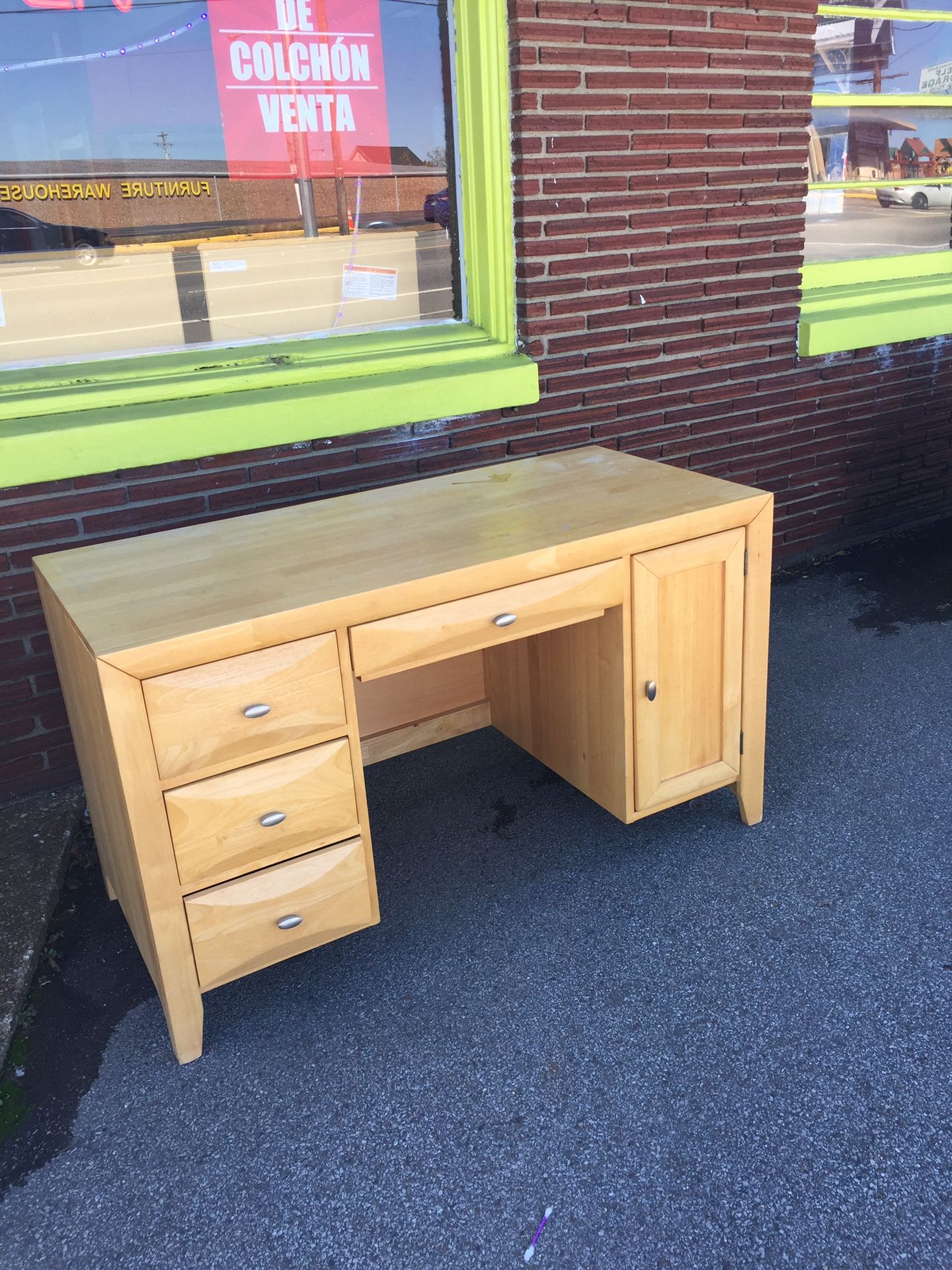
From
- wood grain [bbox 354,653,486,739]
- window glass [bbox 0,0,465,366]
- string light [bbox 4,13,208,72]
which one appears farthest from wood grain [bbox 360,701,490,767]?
string light [bbox 4,13,208,72]

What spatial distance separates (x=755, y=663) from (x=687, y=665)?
0.21 m

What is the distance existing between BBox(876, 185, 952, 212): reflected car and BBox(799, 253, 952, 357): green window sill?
226mm

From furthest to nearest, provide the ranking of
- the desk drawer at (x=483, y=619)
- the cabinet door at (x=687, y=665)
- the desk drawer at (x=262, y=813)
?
the cabinet door at (x=687, y=665)
the desk drawer at (x=483, y=619)
the desk drawer at (x=262, y=813)

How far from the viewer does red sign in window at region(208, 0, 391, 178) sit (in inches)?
108

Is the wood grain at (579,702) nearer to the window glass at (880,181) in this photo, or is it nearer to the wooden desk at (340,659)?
the wooden desk at (340,659)

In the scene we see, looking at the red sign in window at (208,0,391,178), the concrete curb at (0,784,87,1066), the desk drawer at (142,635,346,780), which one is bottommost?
the concrete curb at (0,784,87,1066)

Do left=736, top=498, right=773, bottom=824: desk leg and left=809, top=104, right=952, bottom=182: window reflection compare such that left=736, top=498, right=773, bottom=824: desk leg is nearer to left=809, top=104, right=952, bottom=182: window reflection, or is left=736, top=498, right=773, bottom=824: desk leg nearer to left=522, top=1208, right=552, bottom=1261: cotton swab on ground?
left=522, top=1208, right=552, bottom=1261: cotton swab on ground

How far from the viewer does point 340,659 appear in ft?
6.28

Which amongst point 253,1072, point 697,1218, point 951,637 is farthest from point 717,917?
point 951,637

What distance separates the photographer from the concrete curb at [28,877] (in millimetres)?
2119

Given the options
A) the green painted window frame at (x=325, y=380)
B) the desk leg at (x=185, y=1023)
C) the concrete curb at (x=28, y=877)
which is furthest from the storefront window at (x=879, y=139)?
the desk leg at (x=185, y=1023)

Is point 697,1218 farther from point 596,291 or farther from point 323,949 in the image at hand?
point 596,291

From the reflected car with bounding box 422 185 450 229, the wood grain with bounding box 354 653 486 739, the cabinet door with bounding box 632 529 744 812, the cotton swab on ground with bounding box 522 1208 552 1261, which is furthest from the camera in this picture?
the reflected car with bounding box 422 185 450 229

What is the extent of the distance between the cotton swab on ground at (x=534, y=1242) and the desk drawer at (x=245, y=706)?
926 mm
